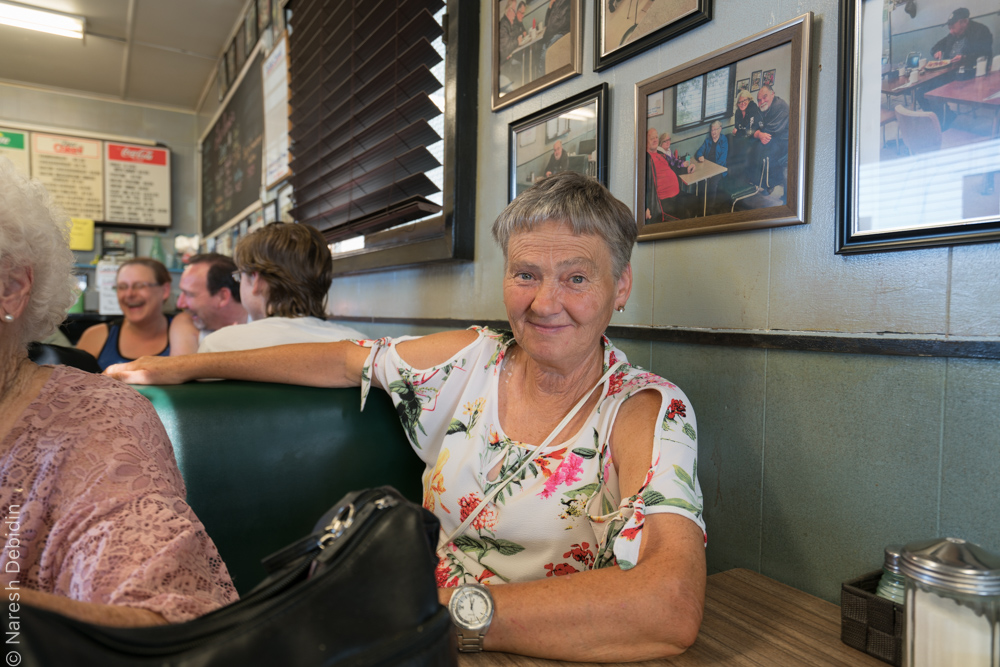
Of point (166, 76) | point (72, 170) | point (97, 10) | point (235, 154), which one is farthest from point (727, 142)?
point (72, 170)

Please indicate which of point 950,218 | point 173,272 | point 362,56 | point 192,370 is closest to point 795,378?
point 950,218

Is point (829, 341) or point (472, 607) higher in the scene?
point (829, 341)

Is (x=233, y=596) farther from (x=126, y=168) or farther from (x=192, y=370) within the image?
(x=126, y=168)

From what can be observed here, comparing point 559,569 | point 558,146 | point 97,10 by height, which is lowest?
point 559,569

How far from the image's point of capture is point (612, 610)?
31.1 inches

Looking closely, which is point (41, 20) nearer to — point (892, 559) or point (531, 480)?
point (531, 480)

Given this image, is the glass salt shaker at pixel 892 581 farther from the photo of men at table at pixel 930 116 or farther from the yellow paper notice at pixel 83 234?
the yellow paper notice at pixel 83 234

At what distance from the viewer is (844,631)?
839mm

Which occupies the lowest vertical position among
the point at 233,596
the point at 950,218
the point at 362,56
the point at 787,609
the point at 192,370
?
the point at 787,609

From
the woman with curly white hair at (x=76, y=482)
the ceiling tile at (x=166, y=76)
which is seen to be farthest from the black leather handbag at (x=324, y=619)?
the ceiling tile at (x=166, y=76)

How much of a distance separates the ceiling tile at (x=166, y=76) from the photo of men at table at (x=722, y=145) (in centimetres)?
506

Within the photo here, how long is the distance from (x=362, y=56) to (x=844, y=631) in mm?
2584

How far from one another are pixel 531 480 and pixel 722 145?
2.44 feet

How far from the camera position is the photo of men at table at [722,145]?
1079 millimetres
